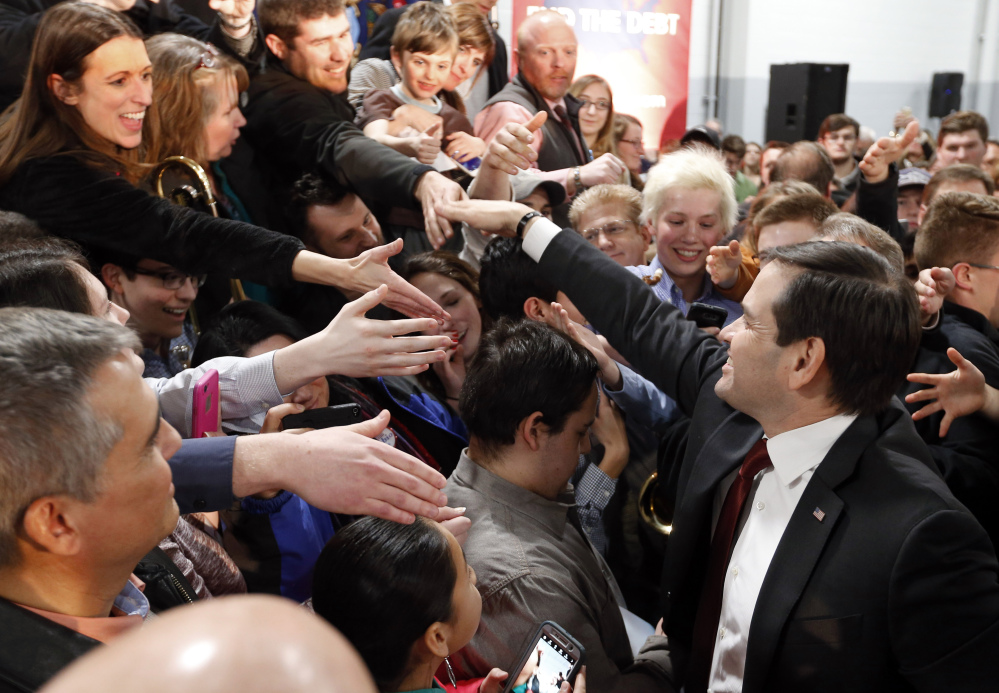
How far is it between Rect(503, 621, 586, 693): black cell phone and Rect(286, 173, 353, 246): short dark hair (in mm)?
1778

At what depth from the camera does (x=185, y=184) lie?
263 cm

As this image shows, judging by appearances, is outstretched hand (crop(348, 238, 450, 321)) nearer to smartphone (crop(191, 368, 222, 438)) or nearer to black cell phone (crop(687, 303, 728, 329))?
smartphone (crop(191, 368, 222, 438))

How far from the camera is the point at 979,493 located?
2.32 metres

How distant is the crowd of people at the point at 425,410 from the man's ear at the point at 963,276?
43mm

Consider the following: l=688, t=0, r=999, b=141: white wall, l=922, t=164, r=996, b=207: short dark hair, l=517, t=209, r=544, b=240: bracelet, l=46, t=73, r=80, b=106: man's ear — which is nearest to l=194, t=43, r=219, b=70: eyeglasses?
l=46, t=73, r=80, b=106: man's ear

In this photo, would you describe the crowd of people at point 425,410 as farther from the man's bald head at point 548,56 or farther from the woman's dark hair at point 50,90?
the man's bald head at point 548,56

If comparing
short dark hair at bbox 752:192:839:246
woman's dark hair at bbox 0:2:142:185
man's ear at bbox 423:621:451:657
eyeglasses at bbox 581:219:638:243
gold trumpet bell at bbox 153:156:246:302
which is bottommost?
man's ear at bbox 423:621:451:657

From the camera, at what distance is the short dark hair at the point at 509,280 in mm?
2631

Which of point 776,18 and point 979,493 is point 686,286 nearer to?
point 979,493

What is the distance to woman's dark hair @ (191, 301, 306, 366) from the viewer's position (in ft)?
7.22

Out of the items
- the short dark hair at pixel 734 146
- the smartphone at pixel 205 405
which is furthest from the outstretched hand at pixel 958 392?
the short dark hair at pixel 734 146

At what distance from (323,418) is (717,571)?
0.92 meters

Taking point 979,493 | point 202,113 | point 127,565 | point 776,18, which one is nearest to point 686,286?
point 979,493

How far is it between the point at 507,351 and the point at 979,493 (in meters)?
1.45
